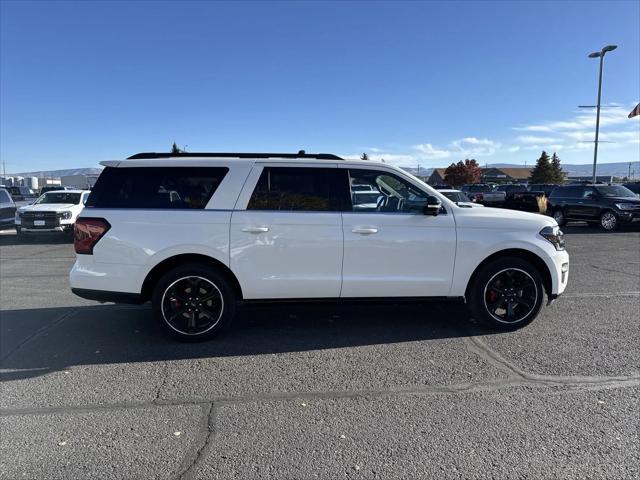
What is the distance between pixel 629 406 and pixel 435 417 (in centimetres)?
151

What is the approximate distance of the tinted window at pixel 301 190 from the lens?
4.88 metres

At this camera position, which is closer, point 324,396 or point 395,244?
point 324,396

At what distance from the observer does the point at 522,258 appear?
5.24m

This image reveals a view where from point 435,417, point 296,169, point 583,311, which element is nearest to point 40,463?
point 435,417

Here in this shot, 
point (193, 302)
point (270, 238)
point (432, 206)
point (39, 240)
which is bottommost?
point (39, 240)

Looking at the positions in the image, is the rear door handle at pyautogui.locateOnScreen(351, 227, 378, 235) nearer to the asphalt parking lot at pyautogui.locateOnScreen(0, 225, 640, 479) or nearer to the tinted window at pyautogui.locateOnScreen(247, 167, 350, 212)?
the tinted window at pyautogui.locateOnScreen(247, 167, 350, 212)

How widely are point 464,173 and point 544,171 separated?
1572 cm

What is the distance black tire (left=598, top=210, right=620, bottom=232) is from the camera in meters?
17.0

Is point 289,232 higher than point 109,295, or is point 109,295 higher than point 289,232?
point 289,232

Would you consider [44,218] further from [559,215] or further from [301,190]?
[559,215]

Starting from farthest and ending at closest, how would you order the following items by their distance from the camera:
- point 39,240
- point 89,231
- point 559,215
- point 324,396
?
point 559,215 → point 39,240 → point 89,231 → point 324,396

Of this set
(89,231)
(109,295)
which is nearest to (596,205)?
(109,295)

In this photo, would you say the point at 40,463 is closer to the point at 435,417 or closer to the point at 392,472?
the point at 392,472

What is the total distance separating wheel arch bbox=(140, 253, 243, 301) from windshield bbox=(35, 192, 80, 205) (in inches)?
505
